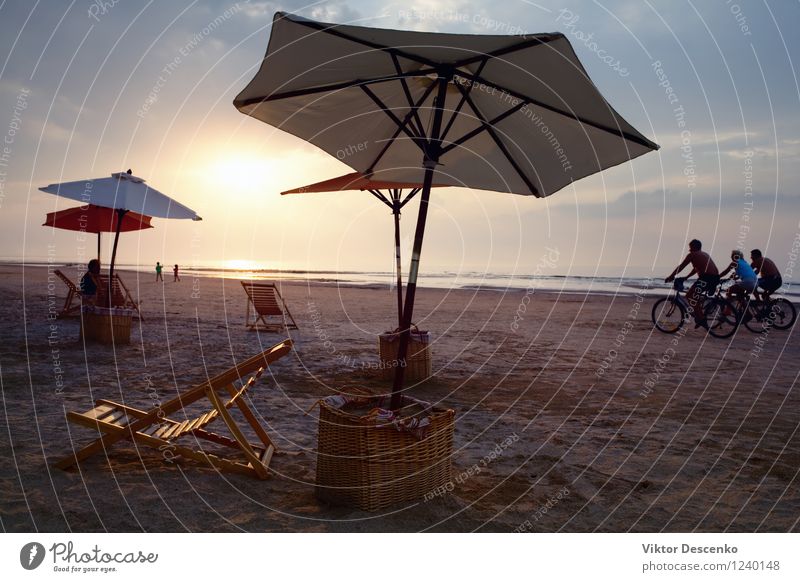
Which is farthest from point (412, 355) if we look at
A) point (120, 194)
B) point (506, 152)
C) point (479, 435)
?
point (120, 194)

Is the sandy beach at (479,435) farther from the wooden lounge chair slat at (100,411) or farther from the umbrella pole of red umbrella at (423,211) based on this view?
Answer: the umbrella pole of red umbrella at (423,211)

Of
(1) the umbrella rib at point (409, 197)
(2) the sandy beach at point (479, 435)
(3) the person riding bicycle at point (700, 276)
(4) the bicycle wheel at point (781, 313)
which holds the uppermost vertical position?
(1) the umbrella rib at point (409, 197)

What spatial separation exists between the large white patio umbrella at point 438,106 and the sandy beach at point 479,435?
1.17 m

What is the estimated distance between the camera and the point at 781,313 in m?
14.6

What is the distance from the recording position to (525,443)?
5.18 m

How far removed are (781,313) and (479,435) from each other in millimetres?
12616

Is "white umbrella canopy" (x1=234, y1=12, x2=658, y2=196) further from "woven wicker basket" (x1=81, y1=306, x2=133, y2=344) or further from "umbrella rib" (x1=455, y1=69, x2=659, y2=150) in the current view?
"woven wicker basket" (x1=81, y1=306, x2=133, y2=344)

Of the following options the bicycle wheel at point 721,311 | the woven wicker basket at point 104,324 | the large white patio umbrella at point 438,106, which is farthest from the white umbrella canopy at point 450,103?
the bicycle wheel at point 721,311

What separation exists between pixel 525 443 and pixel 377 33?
3.50 meters

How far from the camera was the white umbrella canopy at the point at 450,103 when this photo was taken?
3.75m

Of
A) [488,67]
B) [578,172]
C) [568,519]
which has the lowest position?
[568,519]

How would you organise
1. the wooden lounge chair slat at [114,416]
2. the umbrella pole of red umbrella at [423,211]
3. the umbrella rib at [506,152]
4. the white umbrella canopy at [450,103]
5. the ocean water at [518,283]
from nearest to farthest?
the white umbrella canopy at [450,103] → the umbrella pole of red umbrella at [423,211] → the wooden lounge chair slat at [114,416] → the umbrella rib at [506,152] → the ocean water at [518,283]
